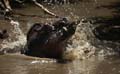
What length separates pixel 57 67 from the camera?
686cm

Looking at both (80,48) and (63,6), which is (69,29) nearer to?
(80,48)

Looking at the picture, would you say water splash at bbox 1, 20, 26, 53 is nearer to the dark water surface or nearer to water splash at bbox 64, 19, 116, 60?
the dark water surface

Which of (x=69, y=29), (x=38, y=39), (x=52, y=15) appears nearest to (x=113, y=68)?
(x=69, y=29)

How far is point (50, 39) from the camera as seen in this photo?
751 cm

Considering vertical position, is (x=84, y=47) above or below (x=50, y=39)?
below

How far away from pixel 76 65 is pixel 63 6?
5.69 meters

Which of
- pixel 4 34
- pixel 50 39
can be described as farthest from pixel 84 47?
pixel 4 34

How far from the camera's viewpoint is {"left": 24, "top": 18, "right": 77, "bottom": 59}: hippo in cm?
729

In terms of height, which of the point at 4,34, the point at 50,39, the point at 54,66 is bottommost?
the point at 54,66

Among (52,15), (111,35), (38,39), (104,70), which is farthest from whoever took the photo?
(52,15)

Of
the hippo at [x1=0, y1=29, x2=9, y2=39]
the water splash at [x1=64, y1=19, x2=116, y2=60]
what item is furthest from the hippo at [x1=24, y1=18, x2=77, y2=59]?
the hippo at [x1=0, y1=29, x2=9, y2=39]

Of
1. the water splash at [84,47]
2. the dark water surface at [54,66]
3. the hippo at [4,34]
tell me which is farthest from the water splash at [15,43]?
the water splash at [84,47]

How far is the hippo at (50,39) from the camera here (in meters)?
7.29

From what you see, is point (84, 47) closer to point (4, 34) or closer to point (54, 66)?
point (54, 66)
